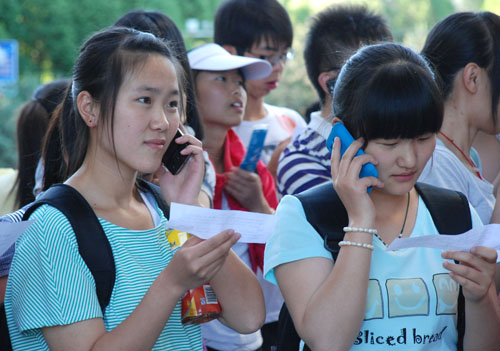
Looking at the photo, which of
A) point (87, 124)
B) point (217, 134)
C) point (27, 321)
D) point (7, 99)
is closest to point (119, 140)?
point (87, 124)

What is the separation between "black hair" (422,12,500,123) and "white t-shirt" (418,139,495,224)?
0.33 m

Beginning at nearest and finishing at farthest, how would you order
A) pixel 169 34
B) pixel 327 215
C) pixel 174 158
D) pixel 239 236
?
pixel 239 236 → pixel 327 215 → pixel 174 158 → pixel 169 34

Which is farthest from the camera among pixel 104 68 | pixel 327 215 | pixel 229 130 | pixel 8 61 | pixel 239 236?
pixel 8 61

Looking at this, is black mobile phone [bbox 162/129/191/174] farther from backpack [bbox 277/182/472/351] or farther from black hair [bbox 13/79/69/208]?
black hair [bbox 13/79/69/208]

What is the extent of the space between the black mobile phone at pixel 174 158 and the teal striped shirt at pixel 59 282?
Result: 0.36 m

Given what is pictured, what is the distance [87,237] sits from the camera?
6.69 ft

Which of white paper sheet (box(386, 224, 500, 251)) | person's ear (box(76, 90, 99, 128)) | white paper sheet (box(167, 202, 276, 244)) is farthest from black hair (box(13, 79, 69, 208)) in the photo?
white paper sheet (box(386, 224, 500, 251))

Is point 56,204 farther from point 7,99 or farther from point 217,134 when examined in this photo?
point 7,99

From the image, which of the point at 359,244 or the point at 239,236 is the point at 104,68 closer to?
the point at 239,236

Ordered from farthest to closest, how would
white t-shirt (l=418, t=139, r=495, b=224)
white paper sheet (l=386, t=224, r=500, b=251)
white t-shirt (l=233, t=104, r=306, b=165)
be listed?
white t-shirt (l=233, t=104, r=306, b=165) → white t-shirt (l=418, t=139, r=495, b=224) → white paper sheet (l=386, t=224, r=500, b=251)

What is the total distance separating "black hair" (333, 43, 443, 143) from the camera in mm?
2100

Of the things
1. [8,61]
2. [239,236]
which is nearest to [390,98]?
[239,236]

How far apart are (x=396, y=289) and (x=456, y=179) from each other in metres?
0.99

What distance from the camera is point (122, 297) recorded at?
2.09 metres
